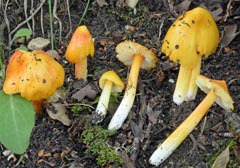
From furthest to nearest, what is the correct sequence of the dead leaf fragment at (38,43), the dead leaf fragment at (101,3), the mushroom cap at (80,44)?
the dead leaf fragment at (101,3)
the dead leaf fragment at (38,43)
the mushroom cap at (80,44)

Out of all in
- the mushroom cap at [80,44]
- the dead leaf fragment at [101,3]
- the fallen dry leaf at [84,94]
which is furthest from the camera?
the dead leaf fragment at [101,3]

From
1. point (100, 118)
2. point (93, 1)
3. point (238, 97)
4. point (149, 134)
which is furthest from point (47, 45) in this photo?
point (238, 97)

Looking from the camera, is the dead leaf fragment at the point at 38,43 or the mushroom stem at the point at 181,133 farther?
the dead leaf fragment at the point at 38,43

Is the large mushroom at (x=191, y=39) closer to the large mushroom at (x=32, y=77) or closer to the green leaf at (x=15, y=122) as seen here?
the large mushroom at (x=32, y=77)

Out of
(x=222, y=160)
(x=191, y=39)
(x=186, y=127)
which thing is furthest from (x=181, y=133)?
(x=191, y=39)

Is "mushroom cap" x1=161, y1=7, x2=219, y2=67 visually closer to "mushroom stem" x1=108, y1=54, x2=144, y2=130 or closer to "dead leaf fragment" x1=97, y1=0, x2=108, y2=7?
"mushroom stem" x1=108, y1=54, x2=144, y2=130

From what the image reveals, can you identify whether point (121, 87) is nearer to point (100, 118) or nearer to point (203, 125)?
point (100, 118)

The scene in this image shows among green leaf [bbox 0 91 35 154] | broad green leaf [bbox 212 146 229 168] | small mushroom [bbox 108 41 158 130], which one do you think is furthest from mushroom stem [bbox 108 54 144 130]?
broad green leaf [bbox 212 146 229 168]

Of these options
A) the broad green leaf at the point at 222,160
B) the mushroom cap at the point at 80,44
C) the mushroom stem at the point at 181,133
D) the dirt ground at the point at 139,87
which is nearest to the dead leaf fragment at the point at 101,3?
the dirt ground at the point at 139,87
